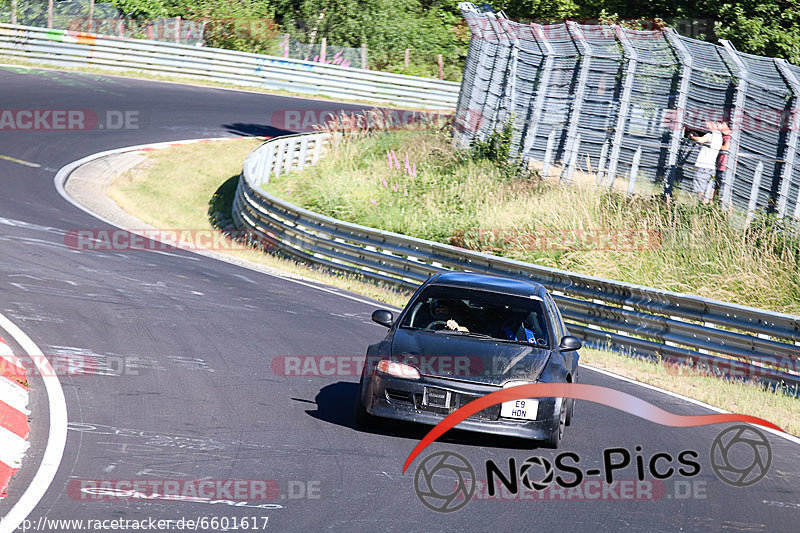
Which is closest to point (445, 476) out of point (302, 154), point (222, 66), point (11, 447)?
point (11, 447)

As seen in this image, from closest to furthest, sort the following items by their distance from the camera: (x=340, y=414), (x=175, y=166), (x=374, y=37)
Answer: (x=340, y=414) → (x=175, y=166) → (x=374, y=37)

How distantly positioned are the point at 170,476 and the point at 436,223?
602 inches

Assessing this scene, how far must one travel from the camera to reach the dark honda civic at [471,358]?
8.01 m

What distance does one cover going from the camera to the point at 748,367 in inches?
529

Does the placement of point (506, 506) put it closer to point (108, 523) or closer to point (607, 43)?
point (108, 523)

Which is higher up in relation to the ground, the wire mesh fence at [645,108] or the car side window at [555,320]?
the wire mesh fence at [645,108]

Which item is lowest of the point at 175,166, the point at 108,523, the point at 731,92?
the point at 175,166

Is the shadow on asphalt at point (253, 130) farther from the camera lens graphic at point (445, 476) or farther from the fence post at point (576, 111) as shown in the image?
the camera lens graphic at point (445, 476)

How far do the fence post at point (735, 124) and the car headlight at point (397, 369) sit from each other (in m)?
11.6

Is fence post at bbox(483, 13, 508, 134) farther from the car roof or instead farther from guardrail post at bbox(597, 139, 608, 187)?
the car roof

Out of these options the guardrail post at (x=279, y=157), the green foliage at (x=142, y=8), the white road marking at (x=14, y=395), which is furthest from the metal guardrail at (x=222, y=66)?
the white road marking at (x=14, y=395)

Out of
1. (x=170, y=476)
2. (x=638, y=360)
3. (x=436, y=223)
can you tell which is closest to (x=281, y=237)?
(x=436, y=223)

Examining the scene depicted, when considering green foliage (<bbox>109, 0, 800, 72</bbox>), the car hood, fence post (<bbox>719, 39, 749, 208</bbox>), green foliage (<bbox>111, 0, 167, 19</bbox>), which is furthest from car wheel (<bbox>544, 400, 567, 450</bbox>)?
green foliage (<bbox>111, 0, 167, 19</bbox>)

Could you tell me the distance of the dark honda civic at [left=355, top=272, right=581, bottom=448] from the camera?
315 inches
